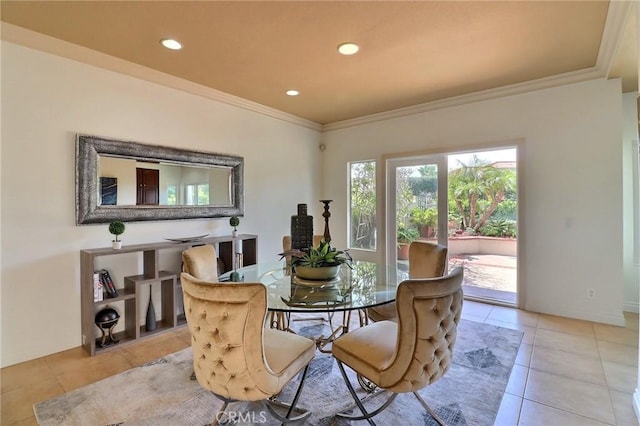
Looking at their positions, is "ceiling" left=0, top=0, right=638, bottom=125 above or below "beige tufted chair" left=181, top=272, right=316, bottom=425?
above

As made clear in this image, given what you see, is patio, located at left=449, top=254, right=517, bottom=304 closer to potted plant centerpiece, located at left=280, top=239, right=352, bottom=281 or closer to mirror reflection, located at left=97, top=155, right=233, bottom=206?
potted plant centerpiece, located at left=280, top=239, right=352, bottom=281

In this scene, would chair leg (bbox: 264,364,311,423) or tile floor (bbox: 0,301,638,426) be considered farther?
tile floor (bbox: 0,301,638,426)

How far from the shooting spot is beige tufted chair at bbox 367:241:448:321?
2.37 m

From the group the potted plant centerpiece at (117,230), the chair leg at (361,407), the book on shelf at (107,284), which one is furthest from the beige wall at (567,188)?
the book on shelf at (107,284)

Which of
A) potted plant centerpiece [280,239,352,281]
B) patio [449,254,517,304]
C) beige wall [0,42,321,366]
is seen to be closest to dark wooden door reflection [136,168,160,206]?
beige wall [0,42,321,366]

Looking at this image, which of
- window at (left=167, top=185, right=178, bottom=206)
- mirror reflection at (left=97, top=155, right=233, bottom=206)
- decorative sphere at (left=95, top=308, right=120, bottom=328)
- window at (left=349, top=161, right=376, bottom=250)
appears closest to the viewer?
decorative sphere at (left=95, top=308, right=120, bottom=328)

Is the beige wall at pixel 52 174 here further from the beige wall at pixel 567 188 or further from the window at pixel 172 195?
the beige wall at pixel 567 188

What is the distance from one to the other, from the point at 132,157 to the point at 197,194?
2.60ft

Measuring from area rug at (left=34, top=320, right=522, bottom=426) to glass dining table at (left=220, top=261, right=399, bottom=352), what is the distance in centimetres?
41

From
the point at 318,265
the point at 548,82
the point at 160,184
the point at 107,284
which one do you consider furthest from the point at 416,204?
the point at 107,284

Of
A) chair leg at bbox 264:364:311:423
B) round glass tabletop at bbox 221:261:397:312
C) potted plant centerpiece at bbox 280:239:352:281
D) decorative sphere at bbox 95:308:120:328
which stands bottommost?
chair leg at bbox 264:364:311:423

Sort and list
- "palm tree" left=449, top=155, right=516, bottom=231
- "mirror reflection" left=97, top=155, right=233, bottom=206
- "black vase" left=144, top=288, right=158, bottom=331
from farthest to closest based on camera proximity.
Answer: "palm tree" left=449, top=155, right=516, bottom=231 < "black vase" left=144, top=288, right=158, bottom=331 < "mirror reflection" left=97, top=155, right=233, bottom=206

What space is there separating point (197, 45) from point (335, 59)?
4.08 feet

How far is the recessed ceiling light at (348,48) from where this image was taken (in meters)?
2.64
